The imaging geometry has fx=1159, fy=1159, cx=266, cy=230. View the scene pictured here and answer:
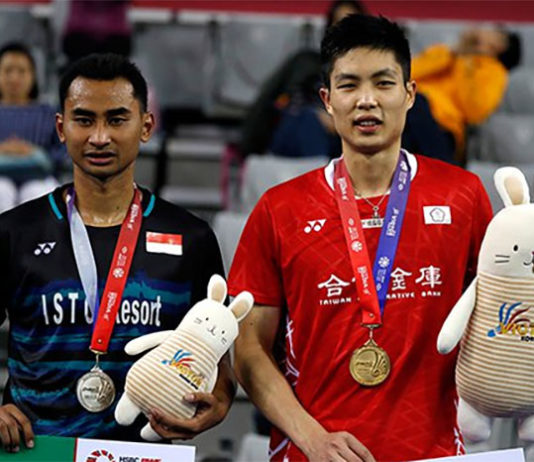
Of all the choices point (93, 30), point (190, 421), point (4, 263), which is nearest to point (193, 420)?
point (190, 421)

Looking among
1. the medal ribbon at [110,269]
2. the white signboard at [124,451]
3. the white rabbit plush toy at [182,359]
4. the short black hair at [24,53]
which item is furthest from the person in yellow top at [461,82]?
the white signboard at [124,451]

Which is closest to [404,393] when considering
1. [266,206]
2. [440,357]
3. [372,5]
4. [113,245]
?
[440,357]

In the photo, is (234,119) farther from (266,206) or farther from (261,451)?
(266,206)

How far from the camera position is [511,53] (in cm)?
587

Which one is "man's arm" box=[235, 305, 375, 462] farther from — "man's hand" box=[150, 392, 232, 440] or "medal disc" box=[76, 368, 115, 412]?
"medal disc" box=[76, 368, 115, 412]

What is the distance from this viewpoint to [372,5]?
729 cm

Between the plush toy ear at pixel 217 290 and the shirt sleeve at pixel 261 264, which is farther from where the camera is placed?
the shirt sleeve at pixel 261 264

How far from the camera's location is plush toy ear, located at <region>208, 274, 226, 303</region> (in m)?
2.31

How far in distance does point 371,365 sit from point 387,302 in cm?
13

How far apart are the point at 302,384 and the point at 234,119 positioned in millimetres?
4282

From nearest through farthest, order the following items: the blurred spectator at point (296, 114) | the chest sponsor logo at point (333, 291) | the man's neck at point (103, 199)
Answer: the chest sponsor logo at point (333, 291)
the man's neck at point (103, 199)
the blurred spectator at point (296, 114)

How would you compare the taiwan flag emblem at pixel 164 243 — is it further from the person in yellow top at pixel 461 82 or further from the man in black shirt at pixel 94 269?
the person in yellow top at pixel 461 82

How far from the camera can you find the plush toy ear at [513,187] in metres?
2.29

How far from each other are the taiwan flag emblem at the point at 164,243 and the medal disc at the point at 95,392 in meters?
0.29
